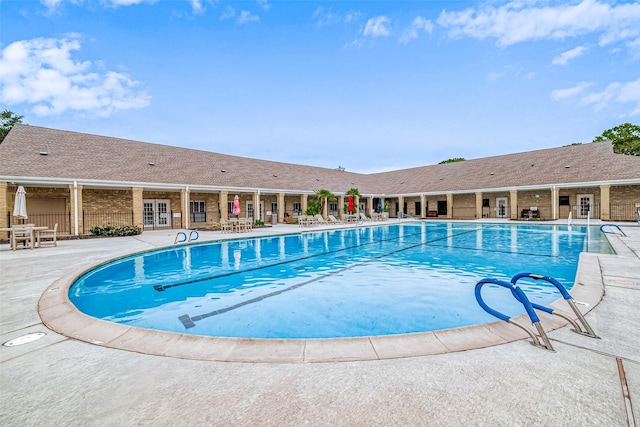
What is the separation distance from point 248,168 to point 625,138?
47.7 meters

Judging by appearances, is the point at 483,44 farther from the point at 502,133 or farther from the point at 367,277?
the point at 502,133

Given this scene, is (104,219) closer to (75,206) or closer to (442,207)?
(75,206)

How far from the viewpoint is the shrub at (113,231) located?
16.4 meters

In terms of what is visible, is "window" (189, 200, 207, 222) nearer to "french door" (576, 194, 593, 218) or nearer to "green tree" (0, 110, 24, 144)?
"green tree" (0, 110, 24, 144)

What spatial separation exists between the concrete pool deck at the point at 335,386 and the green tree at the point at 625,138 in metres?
47.0

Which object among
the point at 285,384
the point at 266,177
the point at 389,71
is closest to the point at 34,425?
the point at 285,384

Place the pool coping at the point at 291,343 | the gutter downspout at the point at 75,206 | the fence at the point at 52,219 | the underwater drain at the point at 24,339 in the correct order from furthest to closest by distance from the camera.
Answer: the fence at the point at 52,219 → the gutter downspout at the point at 75,206 → the underwater drain at the point at 24,339 → the pool coping at the point at 291,343

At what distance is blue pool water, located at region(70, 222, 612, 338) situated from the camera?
16.4 feet

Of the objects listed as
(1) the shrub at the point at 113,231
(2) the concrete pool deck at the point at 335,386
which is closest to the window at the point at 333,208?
(1) the shrub at the point at 113,231

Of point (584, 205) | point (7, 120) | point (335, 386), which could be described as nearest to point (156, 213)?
point (335, 386)

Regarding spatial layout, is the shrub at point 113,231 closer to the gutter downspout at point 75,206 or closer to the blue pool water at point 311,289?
the gutter downspout at point 75,206

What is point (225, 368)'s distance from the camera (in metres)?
2.65

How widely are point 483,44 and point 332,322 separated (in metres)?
19.3

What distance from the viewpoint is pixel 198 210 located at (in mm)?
24172
